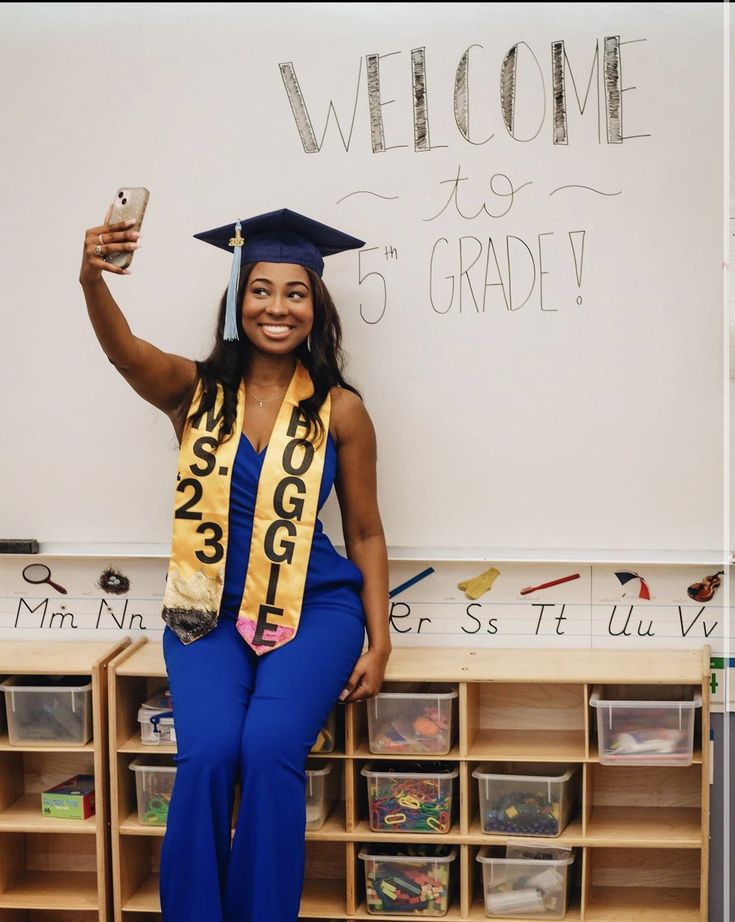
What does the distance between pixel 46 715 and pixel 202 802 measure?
2.05 ft

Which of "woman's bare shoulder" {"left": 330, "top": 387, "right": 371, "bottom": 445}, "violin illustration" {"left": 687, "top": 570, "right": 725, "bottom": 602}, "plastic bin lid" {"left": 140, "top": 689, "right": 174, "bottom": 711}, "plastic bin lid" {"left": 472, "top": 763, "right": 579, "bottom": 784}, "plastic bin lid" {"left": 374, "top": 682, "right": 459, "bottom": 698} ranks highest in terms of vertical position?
"woman's bare shoulder" {"left": 330, "top": 387, "right": 371, "bottom": 445}

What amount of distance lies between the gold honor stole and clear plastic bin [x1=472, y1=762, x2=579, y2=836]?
58cm

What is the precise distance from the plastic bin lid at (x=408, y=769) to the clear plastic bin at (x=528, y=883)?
0.65 feet

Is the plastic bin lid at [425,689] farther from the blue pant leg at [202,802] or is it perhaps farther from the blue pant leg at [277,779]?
the blue pant leg at [202,802]

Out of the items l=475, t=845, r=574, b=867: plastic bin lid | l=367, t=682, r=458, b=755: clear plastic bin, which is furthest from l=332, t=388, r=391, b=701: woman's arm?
l=475, t=845, r=574, b=867: plastic bin lid

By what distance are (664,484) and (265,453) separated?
91cm

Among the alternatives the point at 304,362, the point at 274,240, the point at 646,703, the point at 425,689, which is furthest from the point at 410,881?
the point at 274,240

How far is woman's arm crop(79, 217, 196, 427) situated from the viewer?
216cm

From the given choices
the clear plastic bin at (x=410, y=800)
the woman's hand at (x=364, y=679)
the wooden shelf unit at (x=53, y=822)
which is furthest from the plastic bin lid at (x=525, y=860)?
the wooden shelf unit at (x=53, y=822)

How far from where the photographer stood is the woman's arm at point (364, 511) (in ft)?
8.12

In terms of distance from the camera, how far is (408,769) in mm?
2547

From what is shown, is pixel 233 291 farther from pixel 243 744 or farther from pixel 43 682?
pixel 43 682

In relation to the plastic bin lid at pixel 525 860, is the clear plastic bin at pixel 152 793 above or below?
above

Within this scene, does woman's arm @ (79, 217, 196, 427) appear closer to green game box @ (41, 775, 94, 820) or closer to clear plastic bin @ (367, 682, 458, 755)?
clear plastic bin @ (367, 682, 458, 755)
